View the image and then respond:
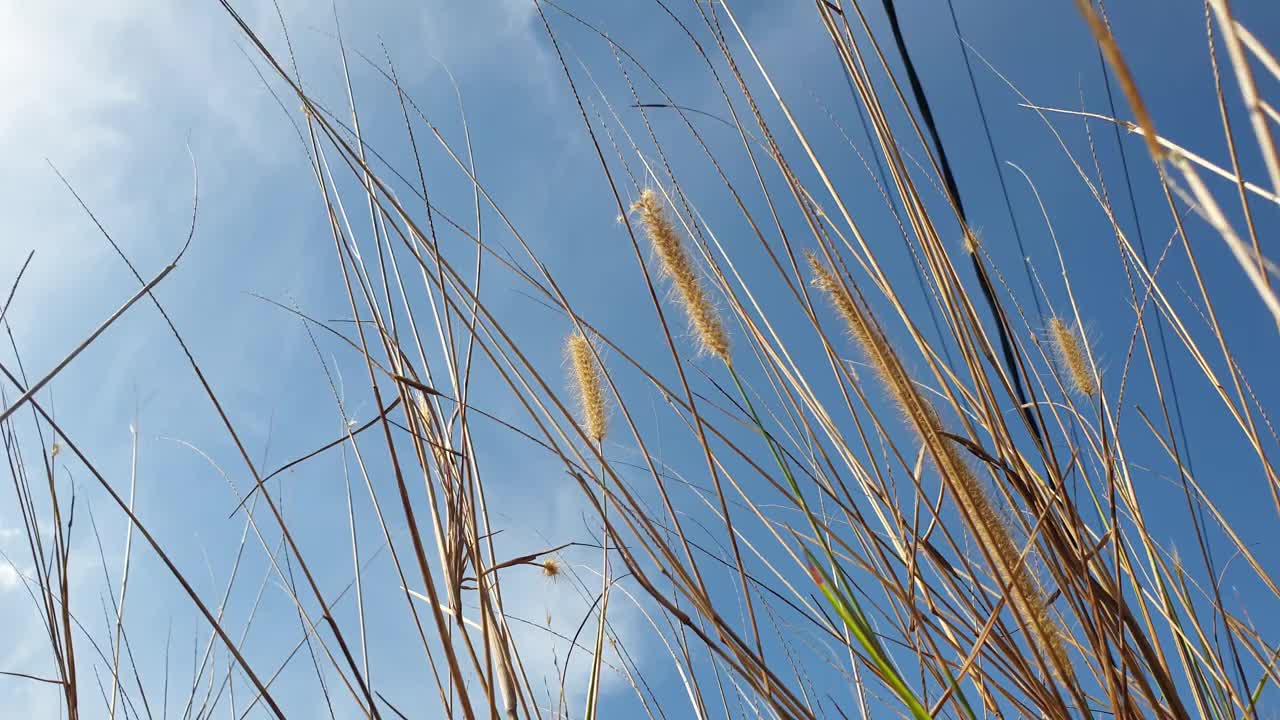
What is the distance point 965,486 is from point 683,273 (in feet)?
1.76

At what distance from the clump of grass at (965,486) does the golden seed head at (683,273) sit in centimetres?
24

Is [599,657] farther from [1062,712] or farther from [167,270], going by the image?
[167,270]

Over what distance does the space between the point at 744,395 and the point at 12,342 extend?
38.5 inches

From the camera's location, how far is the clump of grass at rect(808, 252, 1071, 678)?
700mm

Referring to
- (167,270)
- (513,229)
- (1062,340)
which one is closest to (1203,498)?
(1062,340)

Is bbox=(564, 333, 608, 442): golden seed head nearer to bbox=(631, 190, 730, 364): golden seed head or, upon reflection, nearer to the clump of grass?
bbox=(631, 190, 730, 364): golden seed head

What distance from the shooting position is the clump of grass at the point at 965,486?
2.30 feet

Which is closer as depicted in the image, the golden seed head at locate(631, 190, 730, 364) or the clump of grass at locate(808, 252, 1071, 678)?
the clump of grass at locate(808, 252, 1071, 678)

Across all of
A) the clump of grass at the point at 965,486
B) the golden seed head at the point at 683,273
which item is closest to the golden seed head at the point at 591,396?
the golden seed head at the point at 683,273

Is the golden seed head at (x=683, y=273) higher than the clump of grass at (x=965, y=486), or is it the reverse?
the golden seed head at (x=683, y=273)

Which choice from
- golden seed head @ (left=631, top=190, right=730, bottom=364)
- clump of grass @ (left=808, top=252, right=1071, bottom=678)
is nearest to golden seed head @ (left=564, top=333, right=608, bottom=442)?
golden seed head @ (left=631, top=190, right=730, bottom=364)

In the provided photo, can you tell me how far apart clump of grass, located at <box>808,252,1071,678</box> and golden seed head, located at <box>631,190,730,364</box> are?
24 cm

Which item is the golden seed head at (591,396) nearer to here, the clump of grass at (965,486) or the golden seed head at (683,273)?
the golden seed head at (683,273)

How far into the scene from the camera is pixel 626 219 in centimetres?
89
